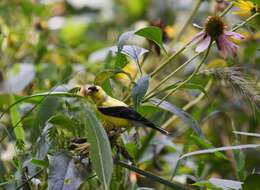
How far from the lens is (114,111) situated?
106 centimetres

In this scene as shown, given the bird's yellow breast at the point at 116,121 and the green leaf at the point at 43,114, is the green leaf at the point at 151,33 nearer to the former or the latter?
the bird's yellow breast at the point at 116,121

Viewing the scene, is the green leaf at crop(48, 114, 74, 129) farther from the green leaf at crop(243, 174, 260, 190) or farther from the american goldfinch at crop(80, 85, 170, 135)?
the green leaf at crop(243, 174, 260, 190)

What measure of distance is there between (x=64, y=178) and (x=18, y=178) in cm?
12

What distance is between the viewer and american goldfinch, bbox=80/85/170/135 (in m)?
1.03

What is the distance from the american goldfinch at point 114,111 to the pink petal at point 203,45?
0.52ft

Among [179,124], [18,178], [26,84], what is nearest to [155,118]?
[26,84]

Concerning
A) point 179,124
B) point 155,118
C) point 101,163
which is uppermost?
point 101,163

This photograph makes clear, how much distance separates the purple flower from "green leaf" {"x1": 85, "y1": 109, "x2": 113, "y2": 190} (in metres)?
0.30

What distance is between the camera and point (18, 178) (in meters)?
1.06

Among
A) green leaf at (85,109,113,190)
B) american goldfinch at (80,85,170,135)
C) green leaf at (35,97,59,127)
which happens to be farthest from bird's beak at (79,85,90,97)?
green leaf at (85,109,113,190)

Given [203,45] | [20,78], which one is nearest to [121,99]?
[203,45]

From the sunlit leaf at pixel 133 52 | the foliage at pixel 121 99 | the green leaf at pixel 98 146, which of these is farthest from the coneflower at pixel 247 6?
the green leaf at pixel 98 146

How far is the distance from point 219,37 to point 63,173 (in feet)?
1.20

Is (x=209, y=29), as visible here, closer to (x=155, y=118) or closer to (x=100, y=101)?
(x=100, y=101)
